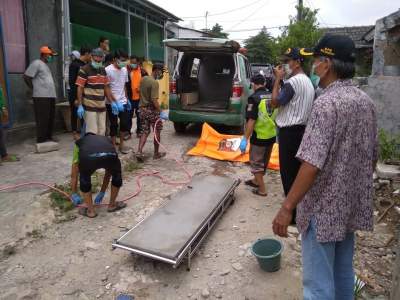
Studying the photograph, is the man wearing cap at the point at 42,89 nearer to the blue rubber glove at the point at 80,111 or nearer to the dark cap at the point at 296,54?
the blue rubber glove at the point at 80,111

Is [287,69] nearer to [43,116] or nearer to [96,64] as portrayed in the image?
[96,64]

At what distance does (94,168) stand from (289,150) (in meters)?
2.02

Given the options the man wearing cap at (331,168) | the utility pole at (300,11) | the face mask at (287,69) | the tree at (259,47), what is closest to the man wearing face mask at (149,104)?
the face mask at (287,69)

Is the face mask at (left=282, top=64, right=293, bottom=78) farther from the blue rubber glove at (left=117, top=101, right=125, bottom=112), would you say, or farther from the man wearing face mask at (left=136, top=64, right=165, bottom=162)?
the blue rubber glove at (left=117, top=101, right=125, bottom=112)

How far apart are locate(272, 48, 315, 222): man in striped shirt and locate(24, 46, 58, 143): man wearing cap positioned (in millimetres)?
4251

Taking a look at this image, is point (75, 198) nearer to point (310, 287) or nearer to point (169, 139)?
point (310, 287)

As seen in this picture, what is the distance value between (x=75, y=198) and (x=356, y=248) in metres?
3.16

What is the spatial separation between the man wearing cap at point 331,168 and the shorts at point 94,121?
413 cm

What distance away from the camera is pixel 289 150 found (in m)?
3.48

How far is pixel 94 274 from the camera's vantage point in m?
2.99

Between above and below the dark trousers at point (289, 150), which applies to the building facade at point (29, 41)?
above

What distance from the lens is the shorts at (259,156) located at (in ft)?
14.9

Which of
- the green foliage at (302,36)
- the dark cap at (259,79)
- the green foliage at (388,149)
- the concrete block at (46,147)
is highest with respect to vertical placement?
the green foliage at (302,36)

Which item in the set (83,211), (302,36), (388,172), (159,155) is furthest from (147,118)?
(302,36)
